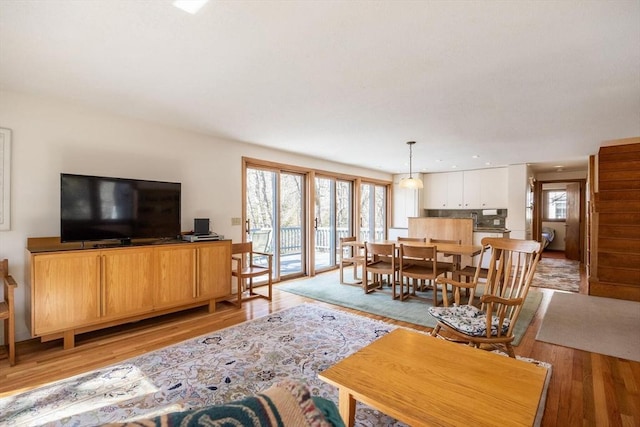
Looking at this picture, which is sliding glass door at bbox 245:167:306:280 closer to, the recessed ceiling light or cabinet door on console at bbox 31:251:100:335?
cabinet door on console at bbox 31:251:100:335

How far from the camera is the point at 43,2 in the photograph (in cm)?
161

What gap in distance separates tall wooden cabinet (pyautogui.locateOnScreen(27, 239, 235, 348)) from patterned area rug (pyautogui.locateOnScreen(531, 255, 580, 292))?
212 inches

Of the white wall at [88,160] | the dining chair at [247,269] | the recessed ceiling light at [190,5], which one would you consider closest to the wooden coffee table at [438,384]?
the recessed ceiling light at [190,5]

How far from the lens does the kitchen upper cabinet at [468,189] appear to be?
6.98m

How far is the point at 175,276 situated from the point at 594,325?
4691mm

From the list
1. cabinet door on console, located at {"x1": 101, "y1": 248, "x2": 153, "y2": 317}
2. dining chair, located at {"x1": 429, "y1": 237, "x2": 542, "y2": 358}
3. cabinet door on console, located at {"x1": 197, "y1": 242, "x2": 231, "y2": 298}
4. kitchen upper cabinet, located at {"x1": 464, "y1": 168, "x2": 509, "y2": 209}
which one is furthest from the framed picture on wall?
kitchen upper cabinet, located at {"x1": 464, "y1": 168, "x2": 509, "y2": 209}

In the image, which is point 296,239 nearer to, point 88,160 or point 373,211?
point 373,211

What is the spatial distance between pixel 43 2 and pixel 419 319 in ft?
12.9

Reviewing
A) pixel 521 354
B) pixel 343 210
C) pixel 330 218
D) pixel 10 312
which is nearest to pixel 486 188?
pixel 343 210

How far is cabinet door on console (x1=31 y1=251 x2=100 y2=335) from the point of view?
2.63 meters

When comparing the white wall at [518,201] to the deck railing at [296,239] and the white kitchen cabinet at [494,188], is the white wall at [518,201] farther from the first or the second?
the deck railing at [296,239]

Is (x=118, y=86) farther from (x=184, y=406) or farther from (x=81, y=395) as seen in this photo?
(x=184, y=406)

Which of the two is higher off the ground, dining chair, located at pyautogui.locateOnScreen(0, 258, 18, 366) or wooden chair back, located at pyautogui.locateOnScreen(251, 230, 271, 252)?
wooden chair back, located at pyautogui.locateOnScreen(251, 230, 271, 252)

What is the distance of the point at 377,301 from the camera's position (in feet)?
13.8
